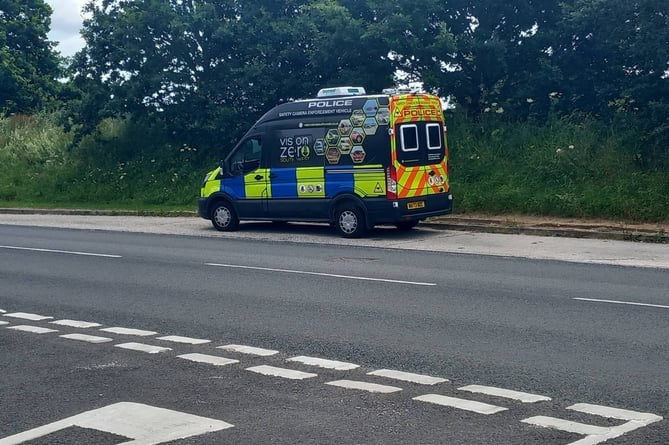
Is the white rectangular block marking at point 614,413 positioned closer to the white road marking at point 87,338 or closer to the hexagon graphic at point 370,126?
the white road marking at point 87,338

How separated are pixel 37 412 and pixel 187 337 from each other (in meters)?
2.83

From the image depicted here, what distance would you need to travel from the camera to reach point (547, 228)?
1898cm

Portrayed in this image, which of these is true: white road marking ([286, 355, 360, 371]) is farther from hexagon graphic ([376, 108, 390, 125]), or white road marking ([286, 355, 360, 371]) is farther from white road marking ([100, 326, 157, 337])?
hexagon graphic ([376, 108, 390, 125])

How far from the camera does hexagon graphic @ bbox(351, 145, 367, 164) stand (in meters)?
19.1

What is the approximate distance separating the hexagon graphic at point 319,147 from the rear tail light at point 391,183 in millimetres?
1545

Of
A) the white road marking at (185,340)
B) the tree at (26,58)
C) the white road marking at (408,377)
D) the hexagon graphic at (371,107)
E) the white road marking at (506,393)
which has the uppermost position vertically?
the tree at (26,58)

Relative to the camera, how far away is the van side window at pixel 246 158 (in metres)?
20.8

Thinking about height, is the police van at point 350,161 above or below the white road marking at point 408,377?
above

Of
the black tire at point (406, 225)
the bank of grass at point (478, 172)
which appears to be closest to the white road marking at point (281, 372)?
the black tire at point (406, 225)

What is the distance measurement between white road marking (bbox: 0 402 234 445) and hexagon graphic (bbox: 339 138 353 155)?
41.2 feet

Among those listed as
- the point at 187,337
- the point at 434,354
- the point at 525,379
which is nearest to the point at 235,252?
the point at 187,337

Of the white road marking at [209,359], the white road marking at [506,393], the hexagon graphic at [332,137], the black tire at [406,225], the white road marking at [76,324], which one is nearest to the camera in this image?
the white road marking at [506,393]

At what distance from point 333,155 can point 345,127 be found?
64cm

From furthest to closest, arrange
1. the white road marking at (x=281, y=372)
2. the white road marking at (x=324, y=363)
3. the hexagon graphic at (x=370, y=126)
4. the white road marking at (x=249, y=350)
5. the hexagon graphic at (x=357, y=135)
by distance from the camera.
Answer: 1. the hexagon graphic at (x=357, y=135)
2. the hexagon graphic at (x=370, y=126)
3. the white road marking at (x=249, y=350)
4. the white road marking at (x=324, y=363)
5. the white road marking at (x=281, y=372)
